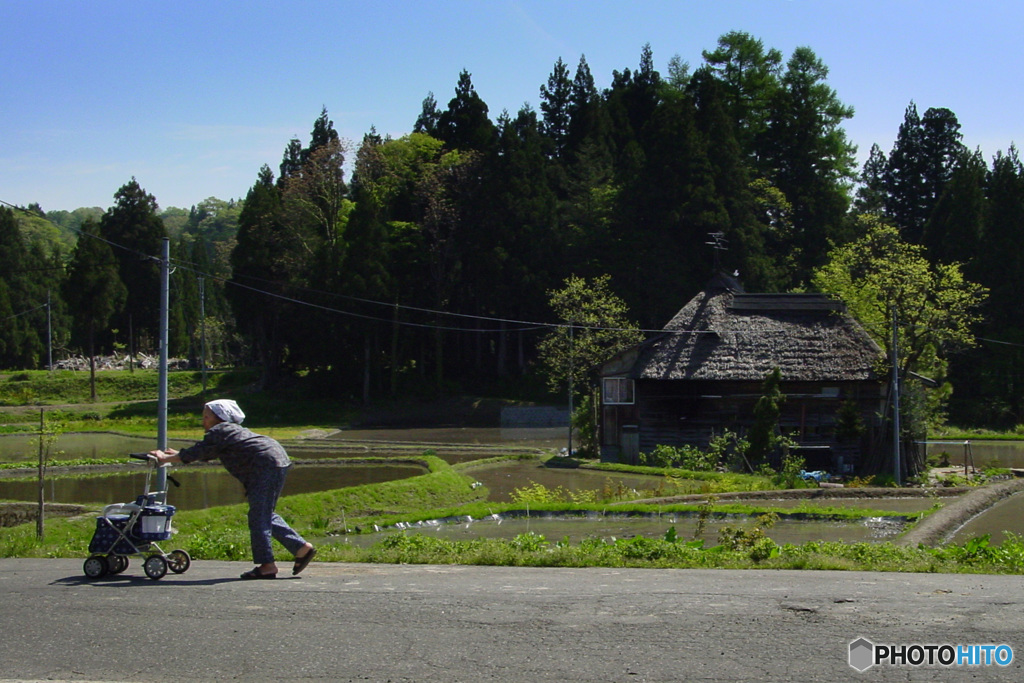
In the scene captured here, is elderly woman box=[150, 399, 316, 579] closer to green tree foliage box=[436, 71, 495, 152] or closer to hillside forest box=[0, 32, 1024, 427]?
hillside forest box=[0, 32, 1024, 427]

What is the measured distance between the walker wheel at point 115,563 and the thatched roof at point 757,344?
2529cm

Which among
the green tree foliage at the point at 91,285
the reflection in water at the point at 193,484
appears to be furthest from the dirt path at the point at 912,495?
the green tree foliage at the point at 91,285


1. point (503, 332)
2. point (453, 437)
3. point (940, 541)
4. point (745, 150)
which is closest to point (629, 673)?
point (940, 541)

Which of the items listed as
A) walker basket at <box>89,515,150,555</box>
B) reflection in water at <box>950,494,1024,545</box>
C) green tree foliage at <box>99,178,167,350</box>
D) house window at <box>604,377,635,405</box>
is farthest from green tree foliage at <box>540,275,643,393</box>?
green tree foliage at <box>99,178,167,350</box>

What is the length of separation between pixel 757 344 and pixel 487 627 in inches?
1099

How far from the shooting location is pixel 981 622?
19.7 feet

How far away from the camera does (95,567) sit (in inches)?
308

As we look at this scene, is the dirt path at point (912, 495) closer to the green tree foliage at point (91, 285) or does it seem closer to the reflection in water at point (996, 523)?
the reflection in water at point (996, 523)

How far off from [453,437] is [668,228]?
18728 mm

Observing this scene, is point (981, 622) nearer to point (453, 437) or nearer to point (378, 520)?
point (378, 520)

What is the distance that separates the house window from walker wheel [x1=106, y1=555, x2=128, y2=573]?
26.3 metres

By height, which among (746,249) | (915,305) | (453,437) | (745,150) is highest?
(745,150)

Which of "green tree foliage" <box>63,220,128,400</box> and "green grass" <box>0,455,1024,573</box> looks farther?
"green tree foliage" <box>63,220,128,400</box>

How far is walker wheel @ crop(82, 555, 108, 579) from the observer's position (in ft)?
25.6
